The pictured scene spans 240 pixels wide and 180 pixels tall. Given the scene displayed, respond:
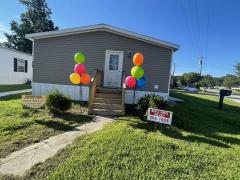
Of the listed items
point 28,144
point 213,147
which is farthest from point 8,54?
point 213,147

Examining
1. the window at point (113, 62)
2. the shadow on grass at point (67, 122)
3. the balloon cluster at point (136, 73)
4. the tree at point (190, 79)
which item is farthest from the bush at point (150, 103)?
the tree at point (190, 79)

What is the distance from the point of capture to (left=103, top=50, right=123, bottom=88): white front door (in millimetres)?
9914

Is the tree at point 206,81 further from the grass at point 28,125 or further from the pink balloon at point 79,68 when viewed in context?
the grass at point 28,125

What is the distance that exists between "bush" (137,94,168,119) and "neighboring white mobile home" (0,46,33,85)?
13222mm

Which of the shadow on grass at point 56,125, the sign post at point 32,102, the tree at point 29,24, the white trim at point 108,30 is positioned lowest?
the shadow on grass at point 56,125

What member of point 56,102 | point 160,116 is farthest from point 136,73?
point 56,102

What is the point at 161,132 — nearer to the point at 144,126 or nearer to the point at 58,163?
the point at 144,126

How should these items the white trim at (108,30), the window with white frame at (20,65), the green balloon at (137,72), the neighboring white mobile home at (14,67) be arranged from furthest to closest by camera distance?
the window with white frame at (20,65)
the neighboring white mobile home at (14,67)
the white trim at (108,30)
the green balloon at (137,72)

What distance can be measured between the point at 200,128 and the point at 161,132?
1.83 metres

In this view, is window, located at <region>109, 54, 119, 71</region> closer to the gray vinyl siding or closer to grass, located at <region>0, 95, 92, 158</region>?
the gray vinyl siding

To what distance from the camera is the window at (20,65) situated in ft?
53.9

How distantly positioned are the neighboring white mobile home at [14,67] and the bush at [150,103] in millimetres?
13222

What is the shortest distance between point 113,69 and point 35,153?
6882mm

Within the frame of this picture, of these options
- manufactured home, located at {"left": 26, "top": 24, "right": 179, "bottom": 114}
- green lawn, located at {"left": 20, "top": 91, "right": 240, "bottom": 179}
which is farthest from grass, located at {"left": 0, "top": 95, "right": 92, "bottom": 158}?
manufactured home, located at {"left": 26, "top": 24, "right": 179, "bottom": 114}
